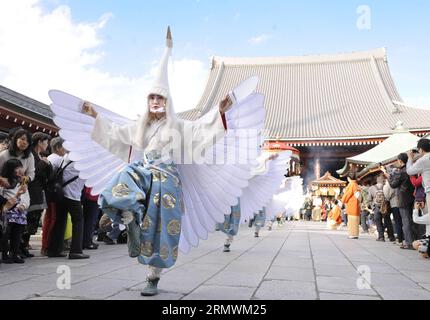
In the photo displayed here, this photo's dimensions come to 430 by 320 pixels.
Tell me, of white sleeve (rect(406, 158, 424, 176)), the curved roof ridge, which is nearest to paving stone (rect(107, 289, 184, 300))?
white sleeve (rect(406, 158, 424, 176))

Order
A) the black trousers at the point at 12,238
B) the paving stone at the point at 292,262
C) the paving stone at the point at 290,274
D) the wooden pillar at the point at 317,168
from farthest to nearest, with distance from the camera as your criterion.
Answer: the wooden pillar at the point at 317,168, the paving stone at the point at 292,262, the black trousers at the point at 12,238, the paving stone at the point at 290,274

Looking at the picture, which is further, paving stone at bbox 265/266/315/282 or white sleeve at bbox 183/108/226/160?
paving stone at bbox 265/266/315/282

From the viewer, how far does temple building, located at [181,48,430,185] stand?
2188cm

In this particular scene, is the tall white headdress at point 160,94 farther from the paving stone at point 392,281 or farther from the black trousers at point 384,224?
the black trousers at point 384,224

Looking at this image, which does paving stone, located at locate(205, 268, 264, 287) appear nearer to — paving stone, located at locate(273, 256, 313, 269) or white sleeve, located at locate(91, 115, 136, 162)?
paving stone, located at locate(273, 256, 313, 269)

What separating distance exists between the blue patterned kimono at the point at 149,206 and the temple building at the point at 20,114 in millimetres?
7059

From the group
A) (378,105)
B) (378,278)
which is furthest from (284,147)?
(378,278)

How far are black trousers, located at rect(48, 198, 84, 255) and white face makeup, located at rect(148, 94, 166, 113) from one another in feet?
7.92

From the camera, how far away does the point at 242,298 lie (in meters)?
3.18

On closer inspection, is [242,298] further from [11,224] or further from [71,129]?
[11,224]

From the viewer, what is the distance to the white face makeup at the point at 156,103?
359 cm

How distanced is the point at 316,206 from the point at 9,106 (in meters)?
18.5

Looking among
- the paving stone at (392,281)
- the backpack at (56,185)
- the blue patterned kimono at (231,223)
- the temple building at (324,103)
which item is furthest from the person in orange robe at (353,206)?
the temple building at (324,103)

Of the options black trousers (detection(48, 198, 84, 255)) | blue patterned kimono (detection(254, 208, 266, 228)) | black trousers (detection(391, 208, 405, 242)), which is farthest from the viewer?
blue patterned kimono (detection(254, 208, 266, 228))
